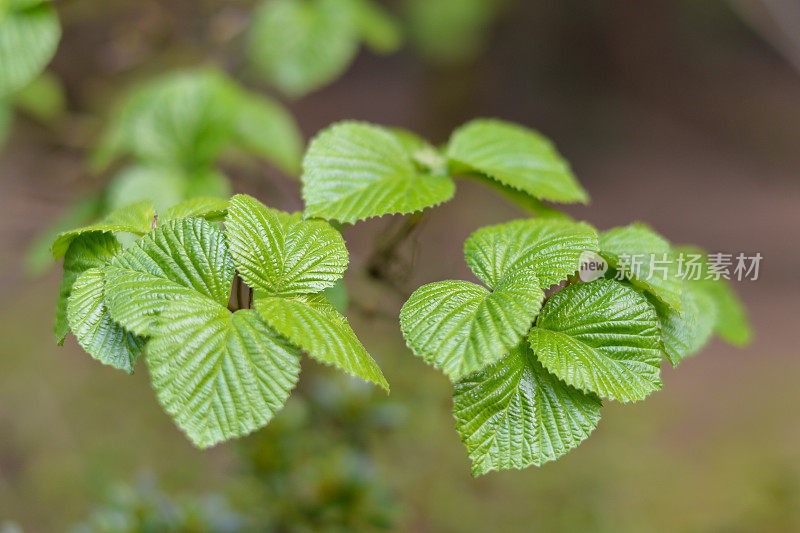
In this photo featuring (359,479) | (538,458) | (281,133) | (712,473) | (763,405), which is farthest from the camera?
(763,405)

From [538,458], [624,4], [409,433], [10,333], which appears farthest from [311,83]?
[624,4]

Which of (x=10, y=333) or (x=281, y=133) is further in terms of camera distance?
(x=10, y=333)

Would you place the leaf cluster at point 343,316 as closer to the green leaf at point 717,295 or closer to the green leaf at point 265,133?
the green leaf at point 717,295

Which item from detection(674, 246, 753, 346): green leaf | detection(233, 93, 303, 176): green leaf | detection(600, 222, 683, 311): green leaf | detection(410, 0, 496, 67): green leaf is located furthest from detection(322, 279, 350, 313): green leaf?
detection(410, 0, 496, 67): green leaf

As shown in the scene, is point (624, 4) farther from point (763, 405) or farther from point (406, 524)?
point (406, 524)

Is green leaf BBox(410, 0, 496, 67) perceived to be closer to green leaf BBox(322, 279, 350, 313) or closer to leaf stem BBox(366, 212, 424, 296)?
leaf stem BBox(366, 212, 424, 296)

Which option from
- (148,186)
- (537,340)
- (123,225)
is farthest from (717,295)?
(148,186)
